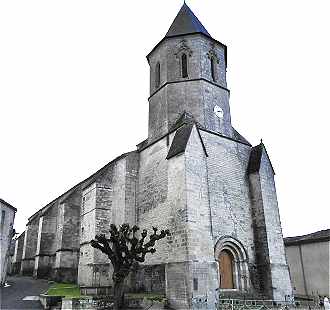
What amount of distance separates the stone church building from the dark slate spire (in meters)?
0.09

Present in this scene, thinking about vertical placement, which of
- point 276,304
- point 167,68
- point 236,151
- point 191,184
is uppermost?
point 167,68

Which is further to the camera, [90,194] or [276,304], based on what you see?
[90,194]

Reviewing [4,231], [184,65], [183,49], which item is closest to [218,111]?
[184,65]

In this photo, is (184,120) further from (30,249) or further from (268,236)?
(30,249)

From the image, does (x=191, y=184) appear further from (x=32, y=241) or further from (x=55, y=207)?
(x=32, y=241)

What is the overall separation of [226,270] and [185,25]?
16.5m

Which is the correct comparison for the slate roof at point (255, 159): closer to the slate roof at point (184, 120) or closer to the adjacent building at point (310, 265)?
the slate roof at point (184, 120)

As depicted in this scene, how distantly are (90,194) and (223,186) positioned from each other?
8.29 m

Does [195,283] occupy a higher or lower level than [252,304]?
higher

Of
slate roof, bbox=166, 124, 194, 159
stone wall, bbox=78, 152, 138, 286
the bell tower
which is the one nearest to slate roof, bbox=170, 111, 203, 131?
the bell tower

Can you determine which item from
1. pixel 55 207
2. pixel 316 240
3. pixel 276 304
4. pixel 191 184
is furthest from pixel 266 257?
pixel 55 207

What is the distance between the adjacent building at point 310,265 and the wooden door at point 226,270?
1049 centimetres

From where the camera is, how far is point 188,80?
20.9 meters

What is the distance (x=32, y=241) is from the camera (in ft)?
98.0
